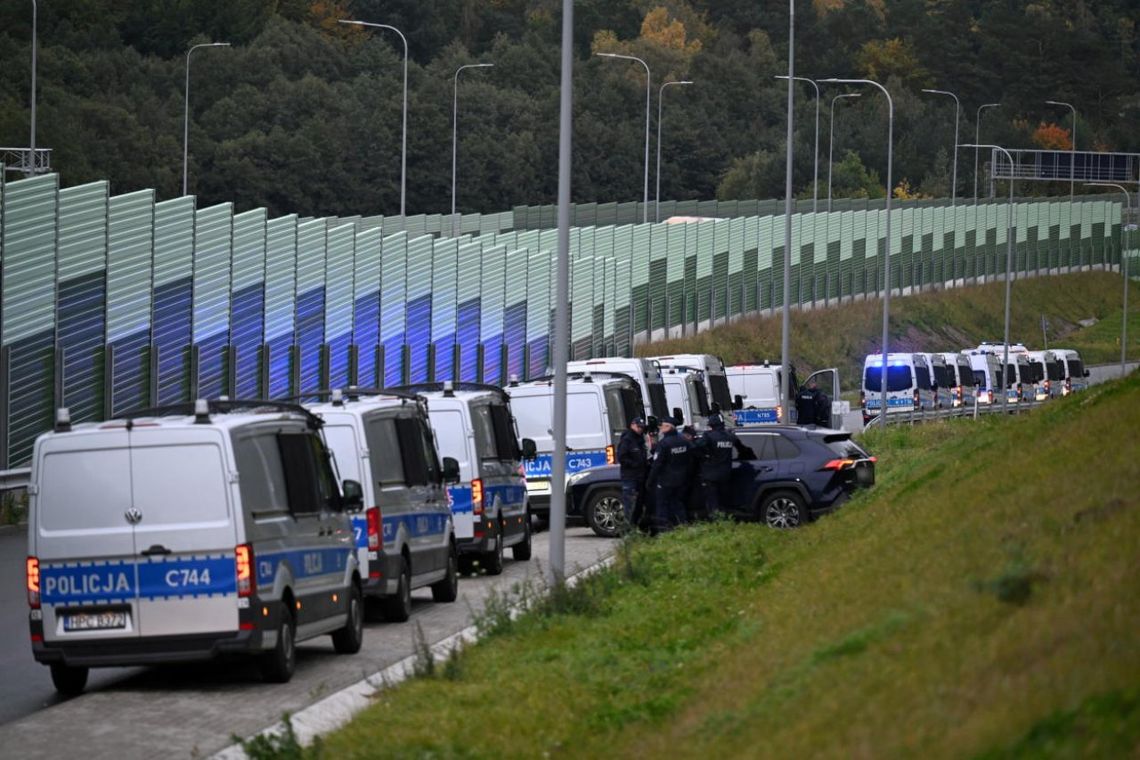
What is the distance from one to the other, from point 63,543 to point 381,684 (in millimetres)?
2583

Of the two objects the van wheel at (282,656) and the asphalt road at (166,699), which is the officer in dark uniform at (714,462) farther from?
the van wheel at (282,656)

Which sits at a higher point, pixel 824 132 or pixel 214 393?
pixel 824 132

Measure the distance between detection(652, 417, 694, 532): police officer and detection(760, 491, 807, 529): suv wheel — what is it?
2.24 m

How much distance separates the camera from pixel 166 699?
1527 centimetres

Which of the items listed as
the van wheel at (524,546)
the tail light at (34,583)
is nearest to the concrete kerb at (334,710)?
the tail light at (34,583)

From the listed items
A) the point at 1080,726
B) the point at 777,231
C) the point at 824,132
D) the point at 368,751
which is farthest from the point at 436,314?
the point at 824,132

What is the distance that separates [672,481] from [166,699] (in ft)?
40.5

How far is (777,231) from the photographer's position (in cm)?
8088

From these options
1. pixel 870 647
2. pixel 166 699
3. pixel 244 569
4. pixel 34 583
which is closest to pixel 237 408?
pixel 244 569

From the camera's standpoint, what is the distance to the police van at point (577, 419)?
103ft

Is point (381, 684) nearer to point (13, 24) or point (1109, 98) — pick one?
point (13, 24)

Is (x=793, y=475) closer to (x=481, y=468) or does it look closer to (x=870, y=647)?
(x=481, y=468)

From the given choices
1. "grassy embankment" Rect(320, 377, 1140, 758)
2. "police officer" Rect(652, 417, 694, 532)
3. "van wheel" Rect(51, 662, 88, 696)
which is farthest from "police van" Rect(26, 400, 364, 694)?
"police officer" Rect(652, 417, 694, 532)

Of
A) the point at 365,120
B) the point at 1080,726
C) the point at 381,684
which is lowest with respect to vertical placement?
the point at 381,684
